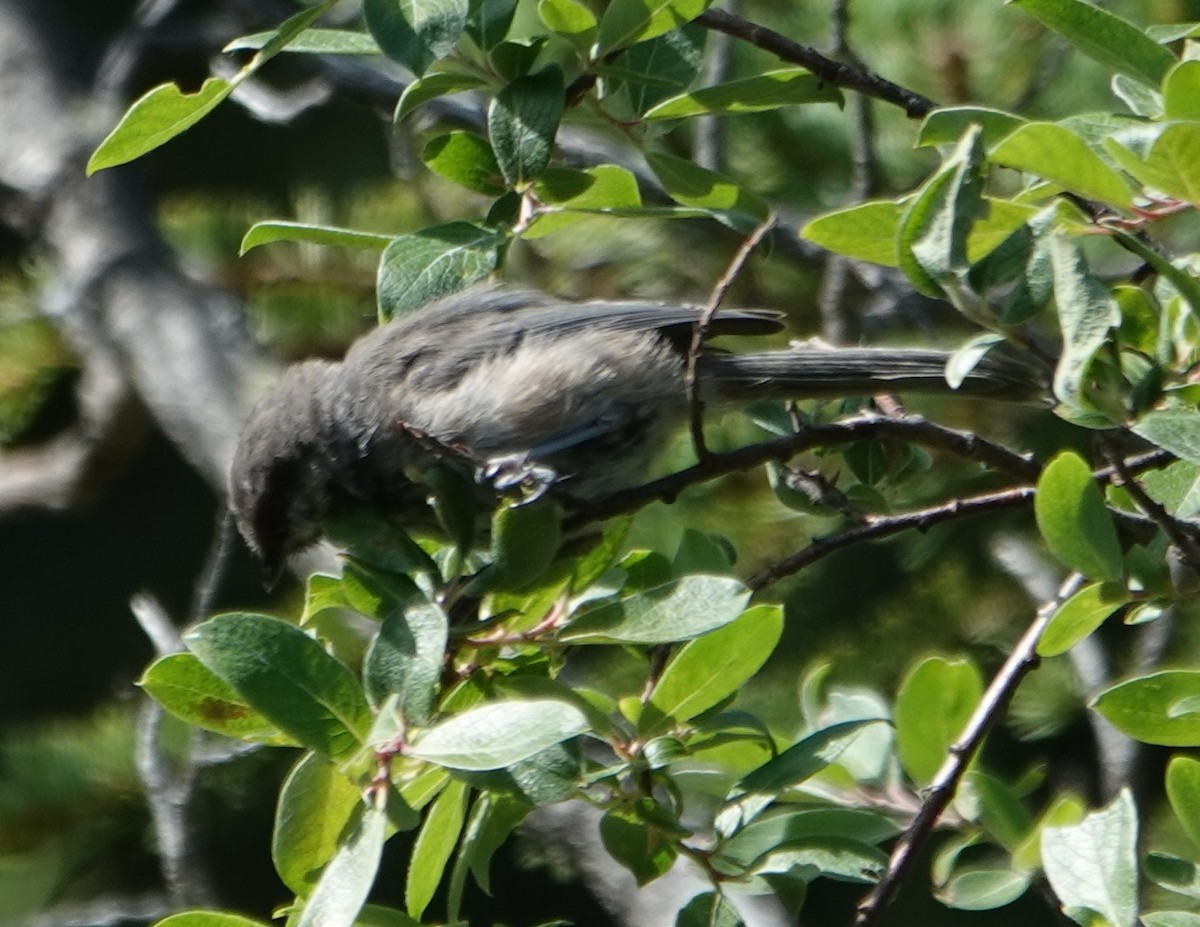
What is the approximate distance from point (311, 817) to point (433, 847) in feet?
0.77

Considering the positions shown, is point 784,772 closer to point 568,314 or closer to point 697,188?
point 697,188

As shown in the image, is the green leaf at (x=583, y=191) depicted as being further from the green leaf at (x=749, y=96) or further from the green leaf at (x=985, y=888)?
the green leaf at (x=985, y=888)

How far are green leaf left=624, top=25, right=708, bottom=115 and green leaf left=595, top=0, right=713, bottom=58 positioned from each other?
0.30ft

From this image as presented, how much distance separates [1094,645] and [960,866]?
139 centimetres

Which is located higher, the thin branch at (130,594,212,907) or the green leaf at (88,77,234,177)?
the green leaf at (88,77,234,177)

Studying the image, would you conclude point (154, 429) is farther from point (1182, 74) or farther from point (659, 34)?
point (1182, 74)

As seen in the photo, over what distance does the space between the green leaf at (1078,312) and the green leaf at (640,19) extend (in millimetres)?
620

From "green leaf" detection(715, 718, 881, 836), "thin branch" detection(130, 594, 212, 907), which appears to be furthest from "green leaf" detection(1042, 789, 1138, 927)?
"thin branch" detection(130, 594, 212, 907)

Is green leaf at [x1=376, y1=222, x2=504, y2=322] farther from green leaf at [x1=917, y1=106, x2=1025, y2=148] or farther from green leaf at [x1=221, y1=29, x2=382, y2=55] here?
green leaf at [x1=917, y1=106, x2=1025, y2=148]

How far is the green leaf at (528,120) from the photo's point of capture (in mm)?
1948

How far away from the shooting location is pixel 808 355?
2822mm

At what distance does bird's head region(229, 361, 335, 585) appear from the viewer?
2838mm

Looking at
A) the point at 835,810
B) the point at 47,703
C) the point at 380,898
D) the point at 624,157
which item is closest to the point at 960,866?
the point at 380,898

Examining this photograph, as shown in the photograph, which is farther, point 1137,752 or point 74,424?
point 74,424
